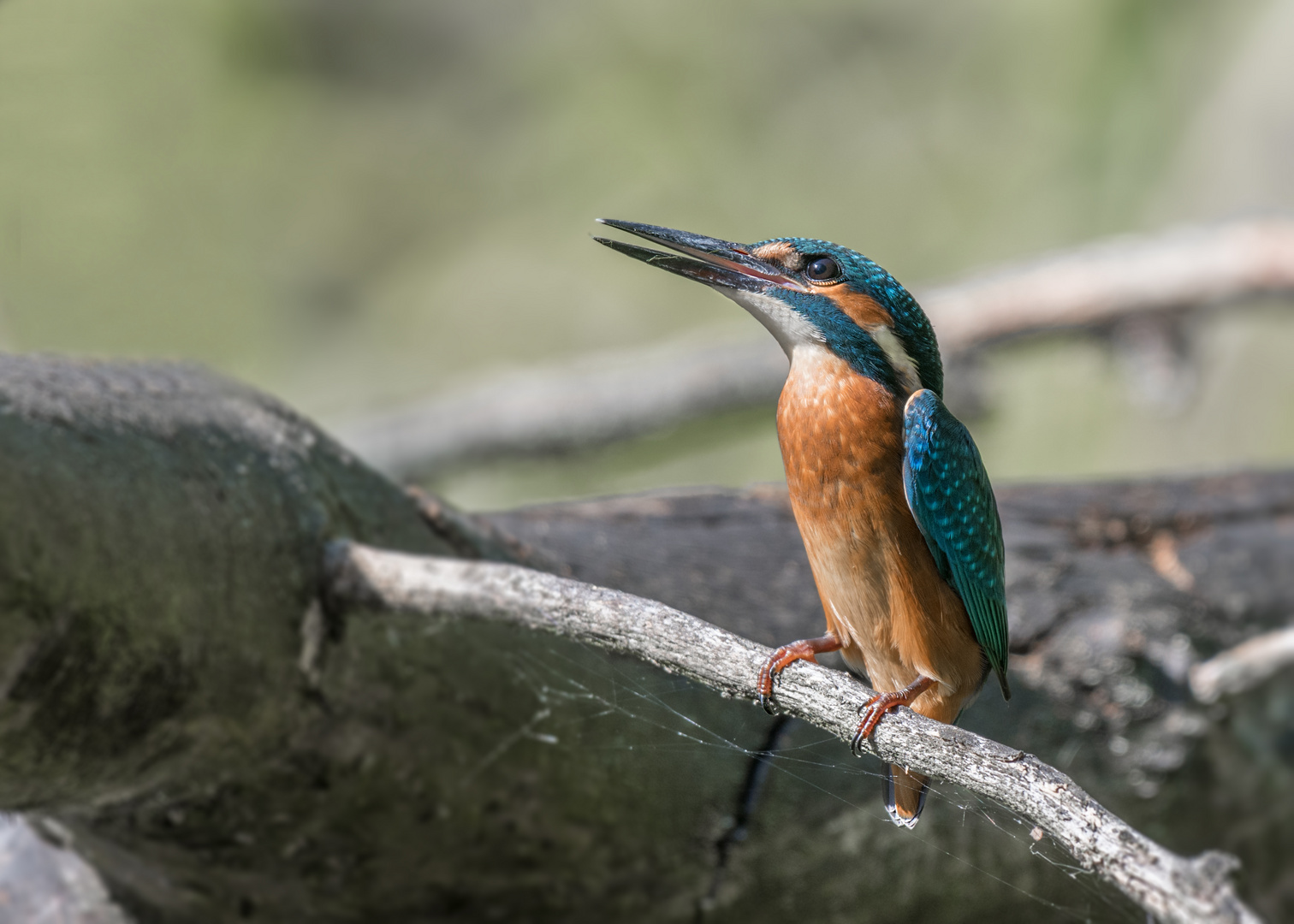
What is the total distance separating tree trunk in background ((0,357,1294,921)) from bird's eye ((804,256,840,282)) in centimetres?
45

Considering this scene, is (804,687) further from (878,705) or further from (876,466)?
(876,466)

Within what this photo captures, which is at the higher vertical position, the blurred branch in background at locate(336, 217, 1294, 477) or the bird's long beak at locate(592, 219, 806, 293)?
the blurred branch in background at locate(336, 217, 1294, 477)

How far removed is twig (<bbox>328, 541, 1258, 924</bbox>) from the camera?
27.8 inches

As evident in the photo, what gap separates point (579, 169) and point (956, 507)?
6675mm

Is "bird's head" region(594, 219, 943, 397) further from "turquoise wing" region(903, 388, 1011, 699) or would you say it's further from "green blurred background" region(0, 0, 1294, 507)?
"green blurred background" region(0, 0, 1294, 507)

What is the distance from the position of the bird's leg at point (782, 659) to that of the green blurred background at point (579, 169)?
4.10 meters

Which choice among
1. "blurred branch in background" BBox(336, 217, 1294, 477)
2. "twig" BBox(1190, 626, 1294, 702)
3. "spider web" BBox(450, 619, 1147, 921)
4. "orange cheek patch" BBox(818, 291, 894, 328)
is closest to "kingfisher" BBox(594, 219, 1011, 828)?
"orange cheek patch" BBox(818, 291, 894, 328)

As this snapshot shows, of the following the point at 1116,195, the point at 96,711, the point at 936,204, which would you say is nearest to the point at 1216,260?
the point at 96,711

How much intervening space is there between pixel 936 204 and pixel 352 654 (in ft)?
21.3

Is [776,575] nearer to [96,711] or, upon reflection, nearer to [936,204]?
[96,711]

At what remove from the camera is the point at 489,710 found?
4.15ft

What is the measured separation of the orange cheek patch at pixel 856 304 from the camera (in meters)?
1.19

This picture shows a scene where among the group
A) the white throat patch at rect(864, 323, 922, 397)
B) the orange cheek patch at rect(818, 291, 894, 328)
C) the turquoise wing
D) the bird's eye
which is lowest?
the turquoise wing

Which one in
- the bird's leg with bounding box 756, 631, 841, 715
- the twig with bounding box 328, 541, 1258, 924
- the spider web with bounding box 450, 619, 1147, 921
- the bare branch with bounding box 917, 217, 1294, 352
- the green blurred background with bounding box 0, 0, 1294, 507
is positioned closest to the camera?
the twig with bounding box 328, 541, 1258, 924
